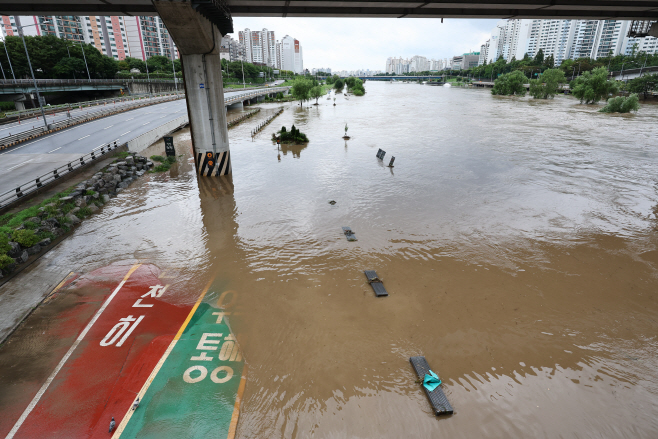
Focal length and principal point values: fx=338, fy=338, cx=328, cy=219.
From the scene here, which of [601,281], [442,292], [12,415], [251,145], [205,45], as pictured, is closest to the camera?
[12,415]

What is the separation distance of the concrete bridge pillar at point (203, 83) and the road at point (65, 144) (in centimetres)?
922

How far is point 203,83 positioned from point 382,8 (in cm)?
1146

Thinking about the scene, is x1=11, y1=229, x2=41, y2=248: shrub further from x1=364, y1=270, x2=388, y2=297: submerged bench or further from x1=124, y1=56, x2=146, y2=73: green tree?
x1=124, y1=56, x2=146, y2=73: green tree

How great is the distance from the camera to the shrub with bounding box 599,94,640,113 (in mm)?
57250

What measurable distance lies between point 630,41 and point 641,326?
25496cm

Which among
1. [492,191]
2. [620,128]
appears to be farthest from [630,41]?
[492,191]

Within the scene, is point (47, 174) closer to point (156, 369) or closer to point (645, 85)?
point (156, 369)

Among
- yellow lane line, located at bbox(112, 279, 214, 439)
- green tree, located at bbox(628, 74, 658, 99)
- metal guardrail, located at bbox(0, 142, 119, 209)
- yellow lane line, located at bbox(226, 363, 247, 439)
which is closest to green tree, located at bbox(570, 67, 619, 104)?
green tree, located at bbox(628, 74, 658, 99)

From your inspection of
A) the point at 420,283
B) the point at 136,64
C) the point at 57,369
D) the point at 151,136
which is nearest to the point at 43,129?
the point at 151,136

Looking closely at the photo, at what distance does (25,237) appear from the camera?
12.6 m

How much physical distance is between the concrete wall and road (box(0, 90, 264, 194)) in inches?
55.4

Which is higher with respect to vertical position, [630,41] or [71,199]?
[630,41]

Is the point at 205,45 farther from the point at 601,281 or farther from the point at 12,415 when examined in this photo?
the point at 601,281

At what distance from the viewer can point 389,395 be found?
7320 millimetres
